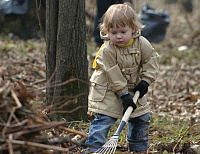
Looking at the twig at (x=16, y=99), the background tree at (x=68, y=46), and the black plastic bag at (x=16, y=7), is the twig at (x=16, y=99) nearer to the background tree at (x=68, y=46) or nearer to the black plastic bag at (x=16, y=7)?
the background tree at (x=68, y=46)

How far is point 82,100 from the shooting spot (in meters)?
4.24

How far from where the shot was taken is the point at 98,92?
3596mm

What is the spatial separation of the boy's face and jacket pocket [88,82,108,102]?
408 mm

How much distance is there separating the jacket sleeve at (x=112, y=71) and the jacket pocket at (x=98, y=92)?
0.09 m

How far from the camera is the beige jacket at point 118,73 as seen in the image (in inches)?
138

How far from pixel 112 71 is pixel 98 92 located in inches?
9.7

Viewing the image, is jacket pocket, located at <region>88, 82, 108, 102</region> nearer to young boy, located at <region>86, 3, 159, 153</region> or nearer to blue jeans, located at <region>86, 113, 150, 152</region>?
young boy, located at <region>86, 3, 159, 153</region>

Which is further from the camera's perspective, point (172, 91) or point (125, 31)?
point (172, 91)

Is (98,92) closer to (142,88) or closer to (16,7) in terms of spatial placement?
(142,88)

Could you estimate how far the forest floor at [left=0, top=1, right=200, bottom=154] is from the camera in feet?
13.8

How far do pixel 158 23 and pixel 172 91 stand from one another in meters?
4.95

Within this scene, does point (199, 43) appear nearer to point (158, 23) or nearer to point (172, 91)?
point (158, 23)

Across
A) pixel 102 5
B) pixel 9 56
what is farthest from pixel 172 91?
pixel 9 56

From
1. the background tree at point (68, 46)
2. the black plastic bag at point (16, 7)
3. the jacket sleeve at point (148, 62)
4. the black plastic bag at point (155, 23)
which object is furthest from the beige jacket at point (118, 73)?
the black plastic bag at point (155, 23)
